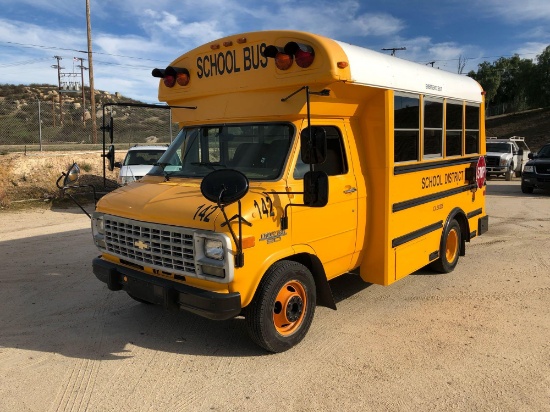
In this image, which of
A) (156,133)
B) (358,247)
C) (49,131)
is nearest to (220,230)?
(358,247)

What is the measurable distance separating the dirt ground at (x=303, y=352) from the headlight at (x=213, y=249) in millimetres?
1016

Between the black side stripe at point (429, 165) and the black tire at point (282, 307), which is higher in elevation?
the black side stripe at point (429, 165)

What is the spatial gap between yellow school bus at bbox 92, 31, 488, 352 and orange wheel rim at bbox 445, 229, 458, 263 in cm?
116

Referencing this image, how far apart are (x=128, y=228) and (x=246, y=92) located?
1675mm

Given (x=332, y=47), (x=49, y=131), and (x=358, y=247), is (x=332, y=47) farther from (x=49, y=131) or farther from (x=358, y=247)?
(x=49, y=131)

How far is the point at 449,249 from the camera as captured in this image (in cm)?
660

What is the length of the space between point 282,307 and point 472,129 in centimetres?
425

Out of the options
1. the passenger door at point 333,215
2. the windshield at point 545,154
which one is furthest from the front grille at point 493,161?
the passenger door at point 333,215

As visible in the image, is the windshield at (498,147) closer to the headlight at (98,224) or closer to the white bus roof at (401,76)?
the white bus roof at (401,76)

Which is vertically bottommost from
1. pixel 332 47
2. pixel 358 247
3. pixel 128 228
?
pixel 358 247

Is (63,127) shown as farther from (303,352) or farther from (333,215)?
(303,352)

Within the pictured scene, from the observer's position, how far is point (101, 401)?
11.1 ft

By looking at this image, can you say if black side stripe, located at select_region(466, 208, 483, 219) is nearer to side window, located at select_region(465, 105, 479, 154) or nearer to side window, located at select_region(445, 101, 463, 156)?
side window, located at select_region(465, 105, 479, 154)

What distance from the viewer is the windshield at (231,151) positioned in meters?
4.14
